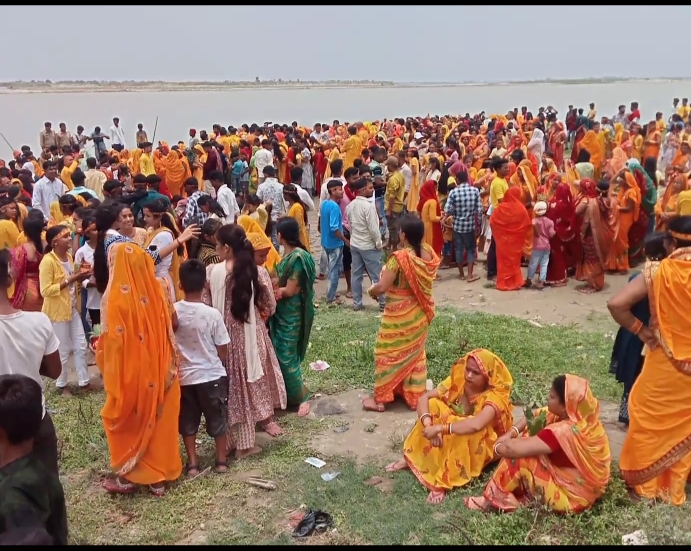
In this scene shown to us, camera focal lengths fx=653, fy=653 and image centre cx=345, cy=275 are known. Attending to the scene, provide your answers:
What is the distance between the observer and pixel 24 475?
2.40 metres

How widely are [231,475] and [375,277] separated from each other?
3938 mm

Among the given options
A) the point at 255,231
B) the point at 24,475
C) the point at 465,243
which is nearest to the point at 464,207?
the point at 465,243

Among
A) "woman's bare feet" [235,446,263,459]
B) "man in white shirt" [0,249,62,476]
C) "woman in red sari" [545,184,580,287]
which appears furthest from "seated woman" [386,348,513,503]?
"woman in red sari" [545,184,580,287]

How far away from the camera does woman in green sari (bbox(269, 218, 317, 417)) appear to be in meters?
4.98

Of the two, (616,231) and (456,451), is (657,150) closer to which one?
(616,231)

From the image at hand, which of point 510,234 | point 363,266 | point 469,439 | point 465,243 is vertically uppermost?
point 510,234

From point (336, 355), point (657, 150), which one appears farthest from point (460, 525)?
point (657, 150)

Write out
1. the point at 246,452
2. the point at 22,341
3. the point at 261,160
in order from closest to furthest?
the point at 22,341 → the point at 246,452 → the point at 261,160

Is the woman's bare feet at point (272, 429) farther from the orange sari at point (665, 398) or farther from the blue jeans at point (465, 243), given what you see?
the blue jeans at point (465, 243)

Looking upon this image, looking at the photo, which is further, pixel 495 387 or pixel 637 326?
pixel 495 387

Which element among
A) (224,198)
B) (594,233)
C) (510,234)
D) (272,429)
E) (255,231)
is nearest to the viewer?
(272,429)

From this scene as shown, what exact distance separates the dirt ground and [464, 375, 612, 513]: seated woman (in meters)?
3.79

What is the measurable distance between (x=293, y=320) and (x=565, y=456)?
7.71 ft

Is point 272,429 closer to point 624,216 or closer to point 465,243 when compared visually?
point 465,243
